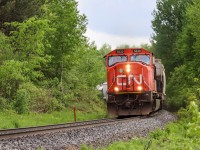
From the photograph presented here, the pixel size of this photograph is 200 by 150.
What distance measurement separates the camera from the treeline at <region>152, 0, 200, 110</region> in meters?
41.2

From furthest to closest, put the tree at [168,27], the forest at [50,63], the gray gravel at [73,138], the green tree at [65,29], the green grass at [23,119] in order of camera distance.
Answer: the tree at [168,27], the green tree at [65,29], the forest at [50,63], the green grass at [23,119], the gray gravel at [73,138]

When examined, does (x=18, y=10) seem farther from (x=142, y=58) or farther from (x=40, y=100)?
(x=142, y=58)

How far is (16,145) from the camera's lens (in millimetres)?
8844

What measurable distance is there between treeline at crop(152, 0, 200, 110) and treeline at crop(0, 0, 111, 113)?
12.3 metres

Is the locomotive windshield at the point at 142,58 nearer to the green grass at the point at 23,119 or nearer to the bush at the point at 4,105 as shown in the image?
the green grass at the point at 23,119

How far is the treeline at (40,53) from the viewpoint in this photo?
891 inches

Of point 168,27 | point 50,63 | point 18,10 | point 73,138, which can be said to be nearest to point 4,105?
point 18,10

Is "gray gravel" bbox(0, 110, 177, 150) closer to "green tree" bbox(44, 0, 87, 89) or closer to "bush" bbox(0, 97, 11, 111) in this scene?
"bush" bbox(0, 97, 11, 111)

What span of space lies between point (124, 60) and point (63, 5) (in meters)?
8.21

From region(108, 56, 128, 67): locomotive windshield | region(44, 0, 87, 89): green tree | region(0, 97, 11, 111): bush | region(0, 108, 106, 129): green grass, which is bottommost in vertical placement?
region(0, 108, 106, 129): green grass

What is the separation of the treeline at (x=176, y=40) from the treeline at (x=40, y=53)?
40.2 feet

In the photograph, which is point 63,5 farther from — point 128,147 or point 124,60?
point 128,147

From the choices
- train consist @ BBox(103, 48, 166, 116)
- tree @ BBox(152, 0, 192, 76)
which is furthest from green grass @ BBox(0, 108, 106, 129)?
tree @ BBox(152, 0, 192, 76)

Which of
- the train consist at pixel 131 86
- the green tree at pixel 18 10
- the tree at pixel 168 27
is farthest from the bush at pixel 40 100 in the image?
the tree at pixel 168 27
